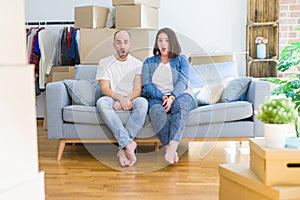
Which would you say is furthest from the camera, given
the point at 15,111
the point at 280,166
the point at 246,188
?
the point at 246,188

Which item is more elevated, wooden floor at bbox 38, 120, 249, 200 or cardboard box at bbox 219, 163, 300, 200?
cardboard box at bbox 219, 163, 300, 200

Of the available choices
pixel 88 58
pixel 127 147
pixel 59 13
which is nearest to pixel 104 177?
pixel 127 147

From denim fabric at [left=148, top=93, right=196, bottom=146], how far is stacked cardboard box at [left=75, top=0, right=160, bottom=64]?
3.66 feet

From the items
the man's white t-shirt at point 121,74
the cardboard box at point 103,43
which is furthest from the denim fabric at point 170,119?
the cardboard box at point 103,43

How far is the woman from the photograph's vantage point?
9.57ft

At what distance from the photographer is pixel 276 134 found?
5.37ft

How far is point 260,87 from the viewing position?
304 centimetres

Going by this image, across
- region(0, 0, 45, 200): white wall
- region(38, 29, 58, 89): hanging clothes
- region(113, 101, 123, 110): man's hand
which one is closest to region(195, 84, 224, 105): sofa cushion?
region(113, 101, 123, 110): man's hand

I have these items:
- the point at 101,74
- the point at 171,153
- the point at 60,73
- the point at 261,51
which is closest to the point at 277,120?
the point at 171,153

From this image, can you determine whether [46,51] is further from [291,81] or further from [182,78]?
[291,81]

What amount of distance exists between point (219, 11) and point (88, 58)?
155 centimetres

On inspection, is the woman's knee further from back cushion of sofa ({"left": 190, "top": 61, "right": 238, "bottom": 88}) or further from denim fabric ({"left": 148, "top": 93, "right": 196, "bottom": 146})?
back cushion of sofa ({"left": 190, "top": 61, "right": 238, "bottom": 88})

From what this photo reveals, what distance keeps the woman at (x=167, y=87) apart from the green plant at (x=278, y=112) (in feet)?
4.12

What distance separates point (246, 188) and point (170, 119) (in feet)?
4.11
